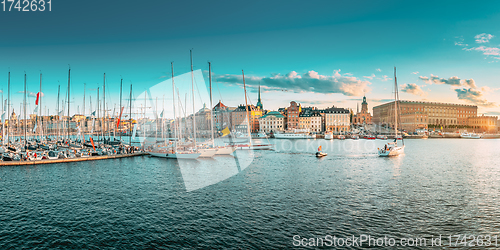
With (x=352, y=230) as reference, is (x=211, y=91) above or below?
above

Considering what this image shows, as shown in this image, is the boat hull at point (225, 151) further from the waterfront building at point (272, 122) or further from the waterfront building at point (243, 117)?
the waterfront building at point (272, 122)

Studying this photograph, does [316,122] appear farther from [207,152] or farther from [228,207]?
[228,207]

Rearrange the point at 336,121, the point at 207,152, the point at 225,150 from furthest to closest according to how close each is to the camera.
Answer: the point at 336,121, the point at 225,150, the point at 207,152

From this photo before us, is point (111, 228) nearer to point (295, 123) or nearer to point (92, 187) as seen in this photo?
point (92, 187)

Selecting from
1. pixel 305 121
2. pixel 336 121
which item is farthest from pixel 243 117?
pixel 336 121

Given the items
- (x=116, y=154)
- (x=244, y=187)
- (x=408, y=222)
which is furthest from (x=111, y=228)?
(x=116, y=154)

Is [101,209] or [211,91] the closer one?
[101,209]

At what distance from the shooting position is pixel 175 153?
51.7 meters

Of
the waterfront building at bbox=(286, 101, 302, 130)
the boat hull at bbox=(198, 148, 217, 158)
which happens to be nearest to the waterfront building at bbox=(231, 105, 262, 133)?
the waterfront building at bbox=(286, 101, 302, 130)

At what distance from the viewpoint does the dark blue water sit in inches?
649

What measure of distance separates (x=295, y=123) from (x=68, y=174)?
150947mm

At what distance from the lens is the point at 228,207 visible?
21.7m

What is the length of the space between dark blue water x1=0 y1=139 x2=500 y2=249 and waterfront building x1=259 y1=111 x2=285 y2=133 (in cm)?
14079

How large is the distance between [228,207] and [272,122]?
6208 inches
